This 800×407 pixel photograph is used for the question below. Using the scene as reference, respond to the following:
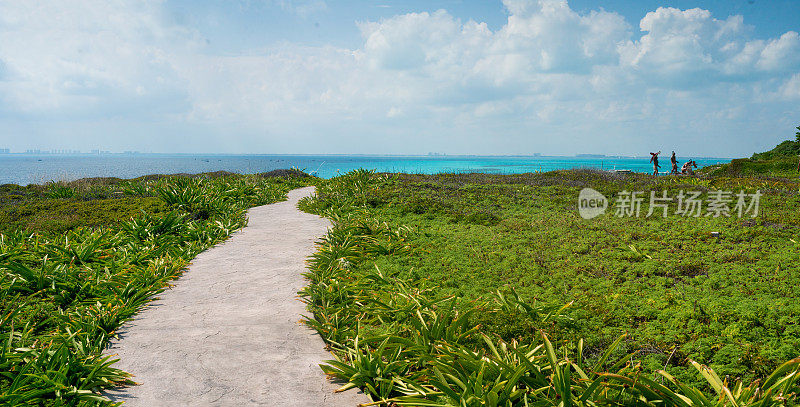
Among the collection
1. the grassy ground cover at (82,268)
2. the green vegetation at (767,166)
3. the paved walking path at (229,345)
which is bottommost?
the paved walking path at (229,345)

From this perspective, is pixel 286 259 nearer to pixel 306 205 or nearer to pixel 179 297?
pixel 179 297

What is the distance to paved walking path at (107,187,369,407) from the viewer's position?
9.63ft

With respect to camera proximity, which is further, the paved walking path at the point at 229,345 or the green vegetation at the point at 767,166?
the green vegetation at the point at 767,166

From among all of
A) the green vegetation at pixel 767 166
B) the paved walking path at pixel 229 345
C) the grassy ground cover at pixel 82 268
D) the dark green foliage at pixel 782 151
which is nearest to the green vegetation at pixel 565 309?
the paved walking path at pixel 229 345

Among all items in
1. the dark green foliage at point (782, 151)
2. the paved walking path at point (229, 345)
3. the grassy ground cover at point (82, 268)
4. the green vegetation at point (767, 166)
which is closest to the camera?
the paved walking path at point (229, 345)

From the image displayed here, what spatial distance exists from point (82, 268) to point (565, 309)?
21.7 ft

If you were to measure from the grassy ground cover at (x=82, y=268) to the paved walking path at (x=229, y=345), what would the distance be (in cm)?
23

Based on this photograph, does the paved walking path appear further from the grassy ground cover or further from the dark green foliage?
the dark green foliage

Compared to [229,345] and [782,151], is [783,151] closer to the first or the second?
[782,151]

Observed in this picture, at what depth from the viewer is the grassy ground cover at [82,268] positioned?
3045mm

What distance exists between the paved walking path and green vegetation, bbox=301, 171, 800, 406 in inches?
11.2

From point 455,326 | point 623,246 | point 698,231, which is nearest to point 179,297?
point 455,326

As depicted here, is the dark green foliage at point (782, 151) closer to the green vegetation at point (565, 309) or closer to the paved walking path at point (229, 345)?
the green vegetation at point (565, 309)

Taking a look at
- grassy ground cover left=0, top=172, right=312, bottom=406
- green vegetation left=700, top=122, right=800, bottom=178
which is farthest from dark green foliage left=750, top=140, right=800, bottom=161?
grassy ground cover left=0, top=172, right=312, bottom=406
